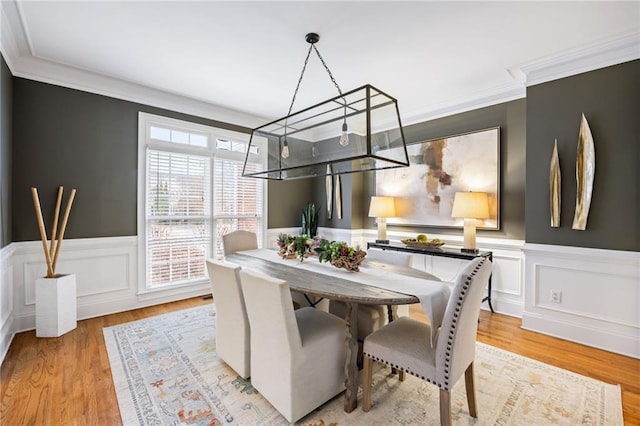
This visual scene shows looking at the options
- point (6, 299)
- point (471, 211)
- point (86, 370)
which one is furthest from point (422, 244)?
point (6, 299)

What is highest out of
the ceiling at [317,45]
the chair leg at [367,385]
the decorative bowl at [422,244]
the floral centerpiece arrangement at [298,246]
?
the ceiling at [317,45]

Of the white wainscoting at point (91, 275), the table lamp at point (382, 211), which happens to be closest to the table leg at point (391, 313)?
the table lamp at point (382, 211)

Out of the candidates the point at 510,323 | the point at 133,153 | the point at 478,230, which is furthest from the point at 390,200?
the point at 133,153

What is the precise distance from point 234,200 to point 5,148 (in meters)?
2.46

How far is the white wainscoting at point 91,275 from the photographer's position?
9.76 feet

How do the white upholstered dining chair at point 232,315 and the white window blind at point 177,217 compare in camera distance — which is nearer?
the white upholstered dining chair at point 232,315

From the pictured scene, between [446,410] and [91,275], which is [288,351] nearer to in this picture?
[446,410]

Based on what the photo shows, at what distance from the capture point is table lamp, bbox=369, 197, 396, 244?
Answer: 436 cm

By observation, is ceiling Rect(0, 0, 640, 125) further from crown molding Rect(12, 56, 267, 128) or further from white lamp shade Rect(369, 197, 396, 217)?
white lamp shade Rect(369, 197, 396, 217)

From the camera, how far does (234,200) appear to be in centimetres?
457

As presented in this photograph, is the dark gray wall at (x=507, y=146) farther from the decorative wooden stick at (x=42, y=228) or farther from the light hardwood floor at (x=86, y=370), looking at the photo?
the decorative wooden stick at (x=42, y=228)

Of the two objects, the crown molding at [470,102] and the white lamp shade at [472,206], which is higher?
the crown molding at [470,102]

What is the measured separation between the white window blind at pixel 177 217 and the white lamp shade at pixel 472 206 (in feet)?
11.0

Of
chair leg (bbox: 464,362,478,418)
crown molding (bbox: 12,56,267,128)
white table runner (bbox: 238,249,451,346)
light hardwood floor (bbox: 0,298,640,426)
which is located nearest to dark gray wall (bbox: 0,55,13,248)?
crown molding (bbox: 12,56,267,128)
